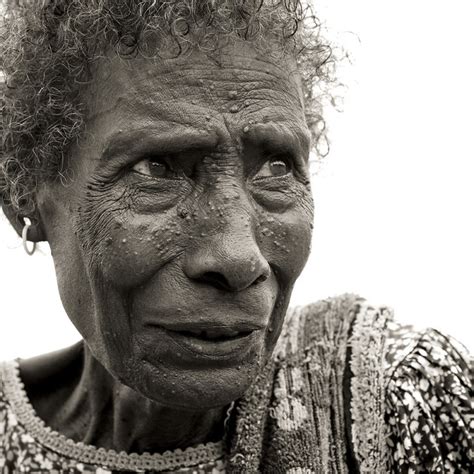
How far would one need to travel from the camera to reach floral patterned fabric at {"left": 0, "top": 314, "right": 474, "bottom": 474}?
241 cm

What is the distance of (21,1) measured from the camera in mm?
2439

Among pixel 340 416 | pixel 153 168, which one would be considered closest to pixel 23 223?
pixel 153 168

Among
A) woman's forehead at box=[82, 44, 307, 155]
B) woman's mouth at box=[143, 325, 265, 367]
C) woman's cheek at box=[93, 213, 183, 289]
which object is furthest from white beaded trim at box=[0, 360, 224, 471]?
woman's forehead at box=[82, 44, 307, 155]

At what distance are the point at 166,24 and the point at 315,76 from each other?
59cm

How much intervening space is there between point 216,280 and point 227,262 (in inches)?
2.5

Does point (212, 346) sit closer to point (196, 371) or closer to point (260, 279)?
point (196, 371)

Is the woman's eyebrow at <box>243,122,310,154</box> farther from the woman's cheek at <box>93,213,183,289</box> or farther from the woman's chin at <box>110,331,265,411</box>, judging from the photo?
the woman's chin at <box>110,331,265,411</box>

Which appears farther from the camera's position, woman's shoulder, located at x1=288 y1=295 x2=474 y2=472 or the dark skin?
woman's shoulder, located at x1=288 y1=295 x2=474 y2=472

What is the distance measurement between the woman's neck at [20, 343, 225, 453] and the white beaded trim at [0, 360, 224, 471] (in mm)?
32

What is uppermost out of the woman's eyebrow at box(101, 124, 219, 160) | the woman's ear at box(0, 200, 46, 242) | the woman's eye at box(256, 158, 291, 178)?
the woman's eyebrow at box(101, 124, 219, 160)

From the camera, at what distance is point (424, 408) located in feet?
7.99

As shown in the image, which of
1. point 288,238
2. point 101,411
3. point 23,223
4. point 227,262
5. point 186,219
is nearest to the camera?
point 227,262

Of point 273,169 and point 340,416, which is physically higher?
point 273,169

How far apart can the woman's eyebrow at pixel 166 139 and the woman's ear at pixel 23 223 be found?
0.43 meters
